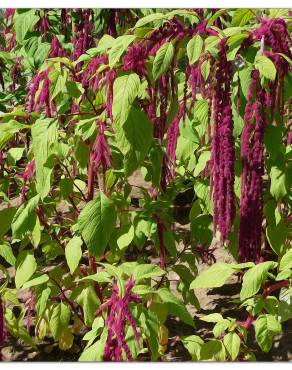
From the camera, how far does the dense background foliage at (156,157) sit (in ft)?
4.00

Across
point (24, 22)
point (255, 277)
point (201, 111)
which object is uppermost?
point (24, 22)

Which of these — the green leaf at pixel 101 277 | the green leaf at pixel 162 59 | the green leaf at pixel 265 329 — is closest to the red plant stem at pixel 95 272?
the green leaf at pixel 101 277

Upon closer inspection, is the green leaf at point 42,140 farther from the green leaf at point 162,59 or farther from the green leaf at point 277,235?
the green leaf at point 277,235

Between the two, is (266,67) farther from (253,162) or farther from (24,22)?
(24,22)

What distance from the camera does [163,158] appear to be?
5.31 feet

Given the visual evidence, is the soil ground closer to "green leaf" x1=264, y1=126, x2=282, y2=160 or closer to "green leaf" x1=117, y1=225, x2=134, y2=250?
"green leaf" x1=117, y1=225, x2=134, y2=250

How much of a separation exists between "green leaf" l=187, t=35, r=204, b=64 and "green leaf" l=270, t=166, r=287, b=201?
531 millimetres

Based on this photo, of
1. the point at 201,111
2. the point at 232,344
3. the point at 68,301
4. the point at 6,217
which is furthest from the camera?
the point at 68,301

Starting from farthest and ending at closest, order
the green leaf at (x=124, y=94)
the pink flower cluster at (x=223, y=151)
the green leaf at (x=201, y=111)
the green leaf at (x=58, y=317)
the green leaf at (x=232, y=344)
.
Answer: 1. the green leaf at (x=58, y=317)
2. the green leaf at (x=201, y=111)
3. the green leaf at (x=232, y=344)
4. the green leaf at (x=124, y=94)
5. the pink flower cluster at (x=223, y=151)

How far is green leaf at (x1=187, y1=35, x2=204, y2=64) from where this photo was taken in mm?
1171

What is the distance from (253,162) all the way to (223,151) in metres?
0.10

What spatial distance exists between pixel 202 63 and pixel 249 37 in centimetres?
13

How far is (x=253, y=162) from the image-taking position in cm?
120

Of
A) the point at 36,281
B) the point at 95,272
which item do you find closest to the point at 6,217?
the point at 36,281
